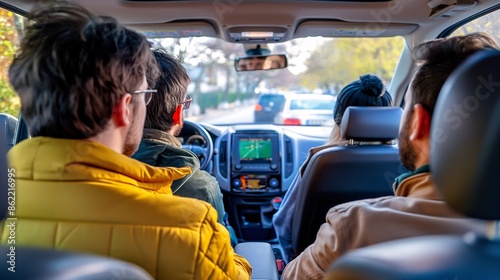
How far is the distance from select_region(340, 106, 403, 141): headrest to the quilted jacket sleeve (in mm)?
1526

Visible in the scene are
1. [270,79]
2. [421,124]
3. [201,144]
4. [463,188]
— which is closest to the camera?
[463,188]

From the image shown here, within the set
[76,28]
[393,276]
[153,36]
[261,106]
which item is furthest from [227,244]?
[261,106]

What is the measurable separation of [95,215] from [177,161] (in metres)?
0.92

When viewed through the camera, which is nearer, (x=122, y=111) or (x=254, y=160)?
(x=122, y=111)

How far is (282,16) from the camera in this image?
3.73 m

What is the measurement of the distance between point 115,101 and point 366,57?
13524 mm

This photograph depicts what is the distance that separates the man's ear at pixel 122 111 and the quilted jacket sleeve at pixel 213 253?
1.42ft

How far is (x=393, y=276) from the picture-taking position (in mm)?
924

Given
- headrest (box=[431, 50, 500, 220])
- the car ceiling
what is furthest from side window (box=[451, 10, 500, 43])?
headrest (box=[431, 50, 500, 220])

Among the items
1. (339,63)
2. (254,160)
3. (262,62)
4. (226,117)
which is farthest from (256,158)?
(339,63)

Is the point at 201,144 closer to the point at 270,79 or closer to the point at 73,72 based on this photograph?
the point at 73,72

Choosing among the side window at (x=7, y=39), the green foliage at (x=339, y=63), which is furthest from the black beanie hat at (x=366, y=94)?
the green foliage at (x=339, y=63)

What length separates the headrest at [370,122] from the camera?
2838 millimetres

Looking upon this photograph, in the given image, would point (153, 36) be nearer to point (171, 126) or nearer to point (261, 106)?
point (171, 126)
